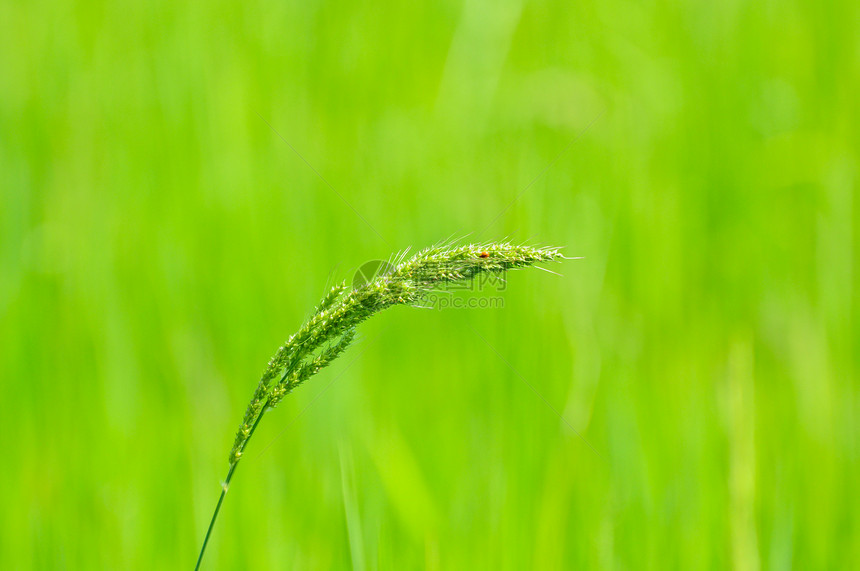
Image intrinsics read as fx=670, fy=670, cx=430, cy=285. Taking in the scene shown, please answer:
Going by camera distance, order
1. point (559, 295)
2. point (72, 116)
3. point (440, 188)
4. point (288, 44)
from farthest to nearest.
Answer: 1. point (288, 44)
2. point (72, 116)
3. point (440, 188)
4. point (559, 295)

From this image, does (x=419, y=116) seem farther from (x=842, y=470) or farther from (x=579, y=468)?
(x=842, y=470)

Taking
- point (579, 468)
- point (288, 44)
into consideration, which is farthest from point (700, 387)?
point (288, 44)

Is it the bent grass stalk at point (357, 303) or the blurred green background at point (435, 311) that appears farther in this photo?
the blurred green background at point (435, 311)

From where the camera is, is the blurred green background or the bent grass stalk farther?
the blurred green background

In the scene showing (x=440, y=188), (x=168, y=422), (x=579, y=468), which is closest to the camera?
(x=579, y=468)
